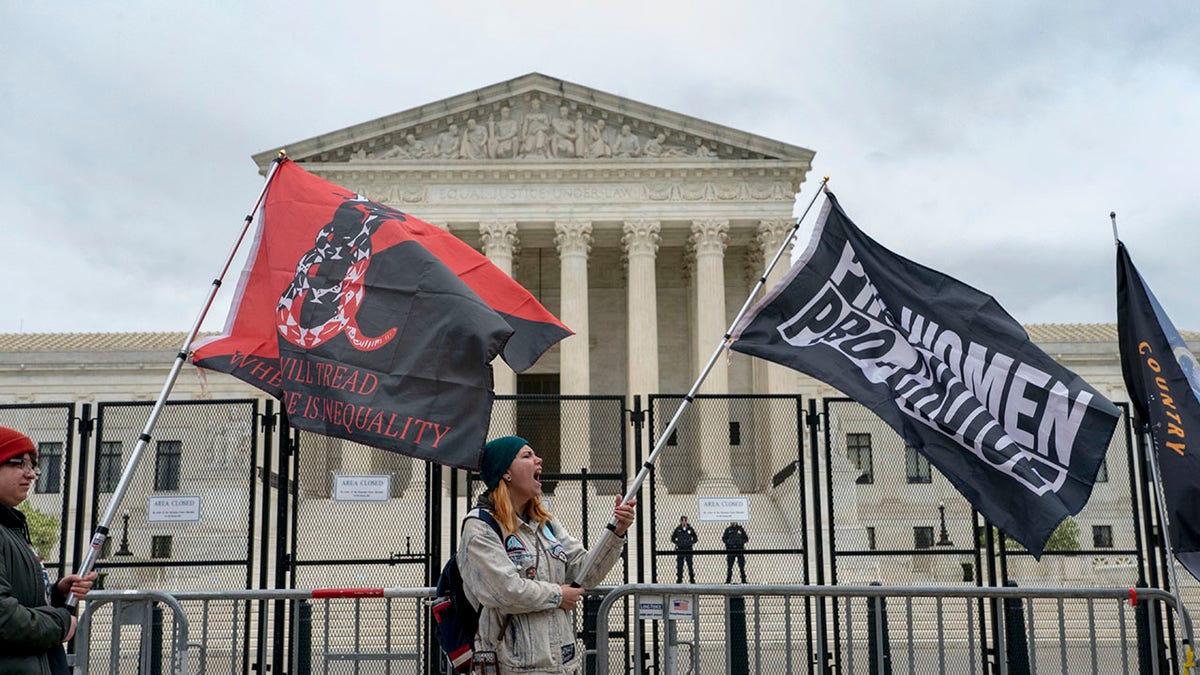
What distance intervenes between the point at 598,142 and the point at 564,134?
1.40 metres

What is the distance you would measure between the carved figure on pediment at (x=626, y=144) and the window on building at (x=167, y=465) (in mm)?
→ 32181

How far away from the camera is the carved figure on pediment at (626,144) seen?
42906 mm

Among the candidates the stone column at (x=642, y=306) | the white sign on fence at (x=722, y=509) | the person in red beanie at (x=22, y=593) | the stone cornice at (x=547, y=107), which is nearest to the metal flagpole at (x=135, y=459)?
the person in red beanie at (x=22, y=593)

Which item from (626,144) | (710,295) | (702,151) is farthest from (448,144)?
(710,295)

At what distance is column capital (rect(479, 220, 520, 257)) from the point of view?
41.3 m

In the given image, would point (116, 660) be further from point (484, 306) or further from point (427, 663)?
point (484, 306)

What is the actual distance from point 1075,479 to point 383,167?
122 ft

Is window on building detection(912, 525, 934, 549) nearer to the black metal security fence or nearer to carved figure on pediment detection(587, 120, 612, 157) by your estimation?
the black metal security fence

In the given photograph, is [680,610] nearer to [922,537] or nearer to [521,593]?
[521,593]

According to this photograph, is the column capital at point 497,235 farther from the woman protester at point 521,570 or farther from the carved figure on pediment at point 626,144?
the woman protester at point 521,570

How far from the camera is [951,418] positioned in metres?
7.13

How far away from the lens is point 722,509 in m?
11.7

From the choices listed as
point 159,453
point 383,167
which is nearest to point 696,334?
point 383,167

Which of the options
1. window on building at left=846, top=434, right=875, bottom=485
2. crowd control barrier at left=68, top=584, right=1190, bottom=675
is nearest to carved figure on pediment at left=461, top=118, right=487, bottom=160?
crowd control barrier at left=68, top=584, right=1190, bottom=675
